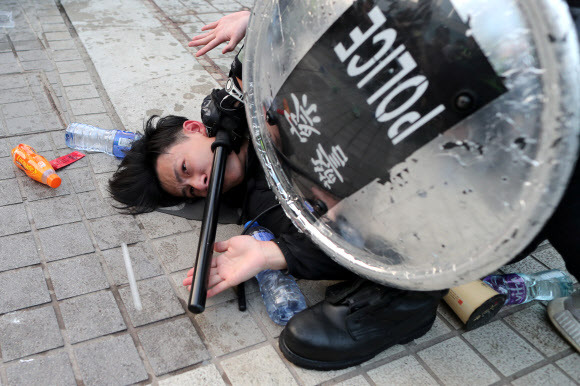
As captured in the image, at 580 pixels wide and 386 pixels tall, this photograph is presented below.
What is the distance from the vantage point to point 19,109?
270cm

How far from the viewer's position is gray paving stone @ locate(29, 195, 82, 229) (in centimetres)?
202

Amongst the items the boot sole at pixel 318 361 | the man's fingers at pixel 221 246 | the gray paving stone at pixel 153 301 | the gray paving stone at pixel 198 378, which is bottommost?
the boot sole at pixel 318 361

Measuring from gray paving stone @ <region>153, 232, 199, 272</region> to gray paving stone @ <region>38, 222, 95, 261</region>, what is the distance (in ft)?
0.82

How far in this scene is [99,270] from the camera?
1826 mm

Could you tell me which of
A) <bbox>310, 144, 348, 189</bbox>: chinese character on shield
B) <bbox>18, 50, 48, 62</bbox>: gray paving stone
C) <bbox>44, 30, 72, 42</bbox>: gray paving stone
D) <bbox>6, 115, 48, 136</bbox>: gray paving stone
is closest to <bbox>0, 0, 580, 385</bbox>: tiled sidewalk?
<bbox>6, 115, 48, 136</bbox>: gray paving stone

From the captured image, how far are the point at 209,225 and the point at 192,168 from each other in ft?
1.32

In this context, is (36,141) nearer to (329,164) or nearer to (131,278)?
(131,278)

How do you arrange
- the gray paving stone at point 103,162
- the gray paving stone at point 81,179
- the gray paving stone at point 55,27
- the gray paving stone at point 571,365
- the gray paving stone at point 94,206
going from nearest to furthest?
1. the gray paving stone at point 571,365
2. the gray paving stone at point 94,206
3. the gray paving stone at point 81,179
4. the gray paving stone at point 103,162
5. the gray paving stone at point 55,27

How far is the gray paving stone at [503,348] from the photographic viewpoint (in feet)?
5.29

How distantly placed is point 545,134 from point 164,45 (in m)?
3.03

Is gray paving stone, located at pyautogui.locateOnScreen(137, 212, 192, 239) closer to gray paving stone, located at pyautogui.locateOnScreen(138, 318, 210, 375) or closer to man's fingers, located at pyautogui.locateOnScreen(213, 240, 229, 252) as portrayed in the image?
man's fingers, located at pyautogui.locateOnScreen(213, 240, 229, 252)

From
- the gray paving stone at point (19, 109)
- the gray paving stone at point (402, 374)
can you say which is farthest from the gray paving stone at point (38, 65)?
the gray paving stone at point (402, 374)

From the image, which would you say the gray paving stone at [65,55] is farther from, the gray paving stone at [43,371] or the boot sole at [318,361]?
the boot sole at [318,361]

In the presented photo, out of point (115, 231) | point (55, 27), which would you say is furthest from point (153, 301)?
point (55, 27)
